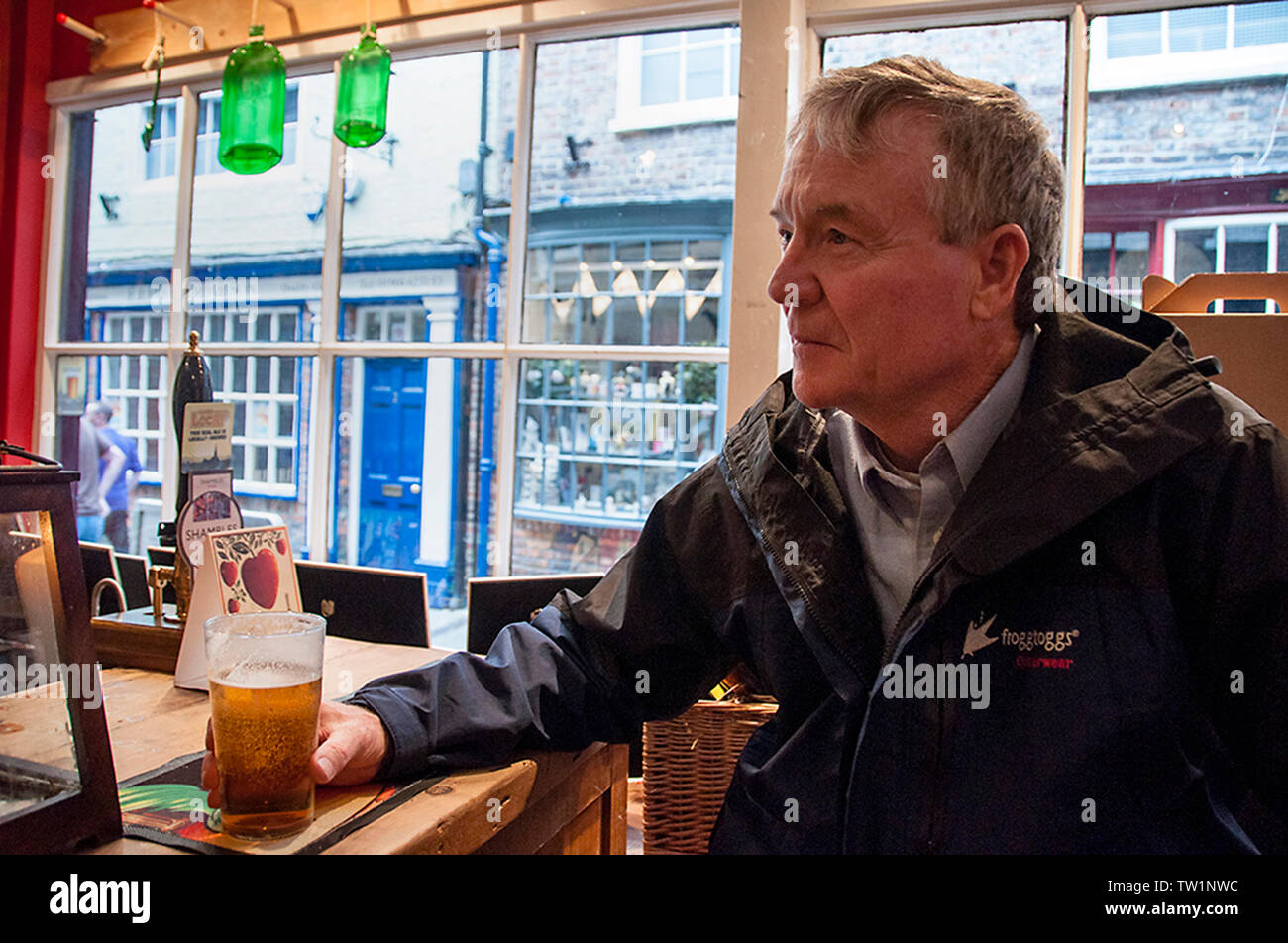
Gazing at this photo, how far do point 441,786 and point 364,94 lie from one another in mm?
2263

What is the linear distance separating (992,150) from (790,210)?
0.26 m

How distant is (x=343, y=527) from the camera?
3.47m

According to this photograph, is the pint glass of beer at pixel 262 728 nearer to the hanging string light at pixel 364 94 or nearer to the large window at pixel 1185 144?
the hanging string light at pixel 364 94

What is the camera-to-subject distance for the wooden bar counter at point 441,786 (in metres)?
0.83

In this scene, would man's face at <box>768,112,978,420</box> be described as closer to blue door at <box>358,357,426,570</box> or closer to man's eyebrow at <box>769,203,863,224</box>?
man's eyebrow at <box>769,203,863,224</box>

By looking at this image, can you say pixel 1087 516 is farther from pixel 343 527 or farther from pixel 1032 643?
pixel 343 527

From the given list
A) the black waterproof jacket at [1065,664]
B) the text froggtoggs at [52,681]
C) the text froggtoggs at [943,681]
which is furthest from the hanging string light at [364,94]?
the text froggtoggs at [943,681]

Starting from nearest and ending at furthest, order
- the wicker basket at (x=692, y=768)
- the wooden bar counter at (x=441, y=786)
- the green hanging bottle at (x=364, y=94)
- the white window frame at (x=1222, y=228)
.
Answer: the wooden bar counter at (x=441, y=786)
the wicker basket at (x=692, y=768)
the white window frame at (x=1222, y=228)
the green hanging bottle at (x=364, y=94)

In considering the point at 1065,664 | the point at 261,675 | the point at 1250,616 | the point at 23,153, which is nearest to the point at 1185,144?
the point at 1250,616

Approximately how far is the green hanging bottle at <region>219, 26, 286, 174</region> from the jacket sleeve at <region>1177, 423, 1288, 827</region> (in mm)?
2554

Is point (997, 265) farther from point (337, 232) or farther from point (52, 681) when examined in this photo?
point (337, 232)

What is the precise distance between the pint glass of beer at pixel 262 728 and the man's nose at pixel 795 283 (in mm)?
726

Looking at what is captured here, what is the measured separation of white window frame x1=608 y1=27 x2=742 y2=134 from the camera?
9.49ft

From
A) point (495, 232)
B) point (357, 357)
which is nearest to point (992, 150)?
point (495, 232)
